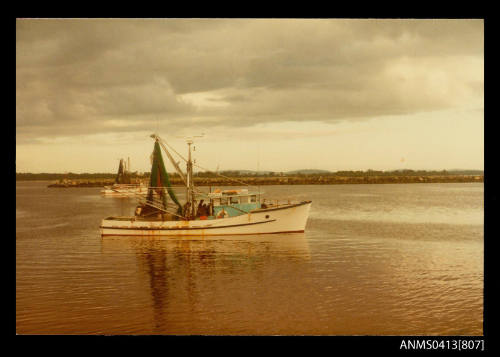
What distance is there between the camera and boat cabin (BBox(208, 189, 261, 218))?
65.0 feet

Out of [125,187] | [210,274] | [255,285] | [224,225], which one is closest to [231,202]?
[224,225]

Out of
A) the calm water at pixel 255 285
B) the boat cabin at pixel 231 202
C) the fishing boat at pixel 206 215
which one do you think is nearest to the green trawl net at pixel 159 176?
the fishing boat at pixel 206 215

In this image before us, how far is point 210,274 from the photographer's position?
13.2 m

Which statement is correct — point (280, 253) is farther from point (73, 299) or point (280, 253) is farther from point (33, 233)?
point (33, 233)

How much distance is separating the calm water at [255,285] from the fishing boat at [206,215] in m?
0.52

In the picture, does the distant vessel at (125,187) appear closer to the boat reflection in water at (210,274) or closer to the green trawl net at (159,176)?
the green trawl net at (159,176)

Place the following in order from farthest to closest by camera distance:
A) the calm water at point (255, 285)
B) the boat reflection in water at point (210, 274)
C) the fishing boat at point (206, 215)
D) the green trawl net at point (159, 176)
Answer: the green trawl net at point (159, 176)
the fishing boat at point (206, 215)
the boat reflection in water at point (210, 274)
the calm water at point (255, 285)

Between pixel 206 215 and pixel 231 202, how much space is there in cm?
127

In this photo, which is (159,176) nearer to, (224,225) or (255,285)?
(224,225)

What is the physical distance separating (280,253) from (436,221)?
14364 mm

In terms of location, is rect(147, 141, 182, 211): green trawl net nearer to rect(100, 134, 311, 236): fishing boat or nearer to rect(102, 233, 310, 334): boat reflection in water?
rect(100, 134, 311, 236): fishing boat

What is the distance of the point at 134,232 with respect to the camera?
67.0ft

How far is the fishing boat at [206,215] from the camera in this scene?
19.7 m
